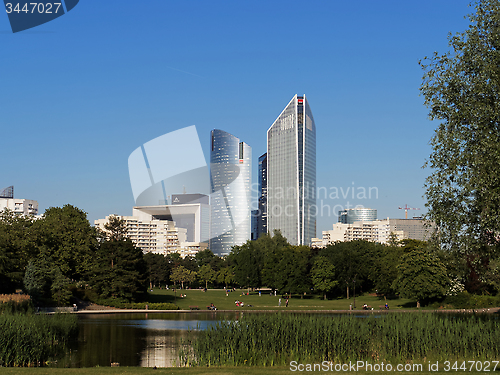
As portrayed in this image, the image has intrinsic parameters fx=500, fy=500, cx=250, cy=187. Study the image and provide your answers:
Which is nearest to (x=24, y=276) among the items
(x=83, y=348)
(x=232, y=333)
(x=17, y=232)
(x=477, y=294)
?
(x=17, y=232)

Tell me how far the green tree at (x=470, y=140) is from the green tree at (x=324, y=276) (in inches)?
2437

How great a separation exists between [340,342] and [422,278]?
163ft

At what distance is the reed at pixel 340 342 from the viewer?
19.7m

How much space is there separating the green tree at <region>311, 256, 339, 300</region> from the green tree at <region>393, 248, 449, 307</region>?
18.4 metres

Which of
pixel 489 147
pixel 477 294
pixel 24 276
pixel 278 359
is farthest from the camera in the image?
pixel 477 294

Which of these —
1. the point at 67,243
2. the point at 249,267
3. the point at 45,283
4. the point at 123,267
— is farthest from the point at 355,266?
the point at 45,283

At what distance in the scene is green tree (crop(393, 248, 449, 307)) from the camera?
6556 cm

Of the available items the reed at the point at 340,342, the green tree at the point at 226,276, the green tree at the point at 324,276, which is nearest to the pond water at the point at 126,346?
the reed at the point at 340,342

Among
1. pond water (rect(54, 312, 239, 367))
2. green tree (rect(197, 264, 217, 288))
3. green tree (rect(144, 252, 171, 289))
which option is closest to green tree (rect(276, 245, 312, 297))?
green tree (rect(197, 264, 217, 288))

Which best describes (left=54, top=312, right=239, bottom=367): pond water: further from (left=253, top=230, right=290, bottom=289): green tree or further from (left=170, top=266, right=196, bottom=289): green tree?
(left=170, top=266, right=196, bottom=289): green tree

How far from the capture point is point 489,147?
21.5 meters

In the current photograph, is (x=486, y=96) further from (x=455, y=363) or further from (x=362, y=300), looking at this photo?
(x=362, y=300)

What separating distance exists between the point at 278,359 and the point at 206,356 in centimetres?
286

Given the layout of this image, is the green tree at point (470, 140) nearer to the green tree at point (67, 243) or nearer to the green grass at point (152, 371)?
the green grass at point (152, 371)
